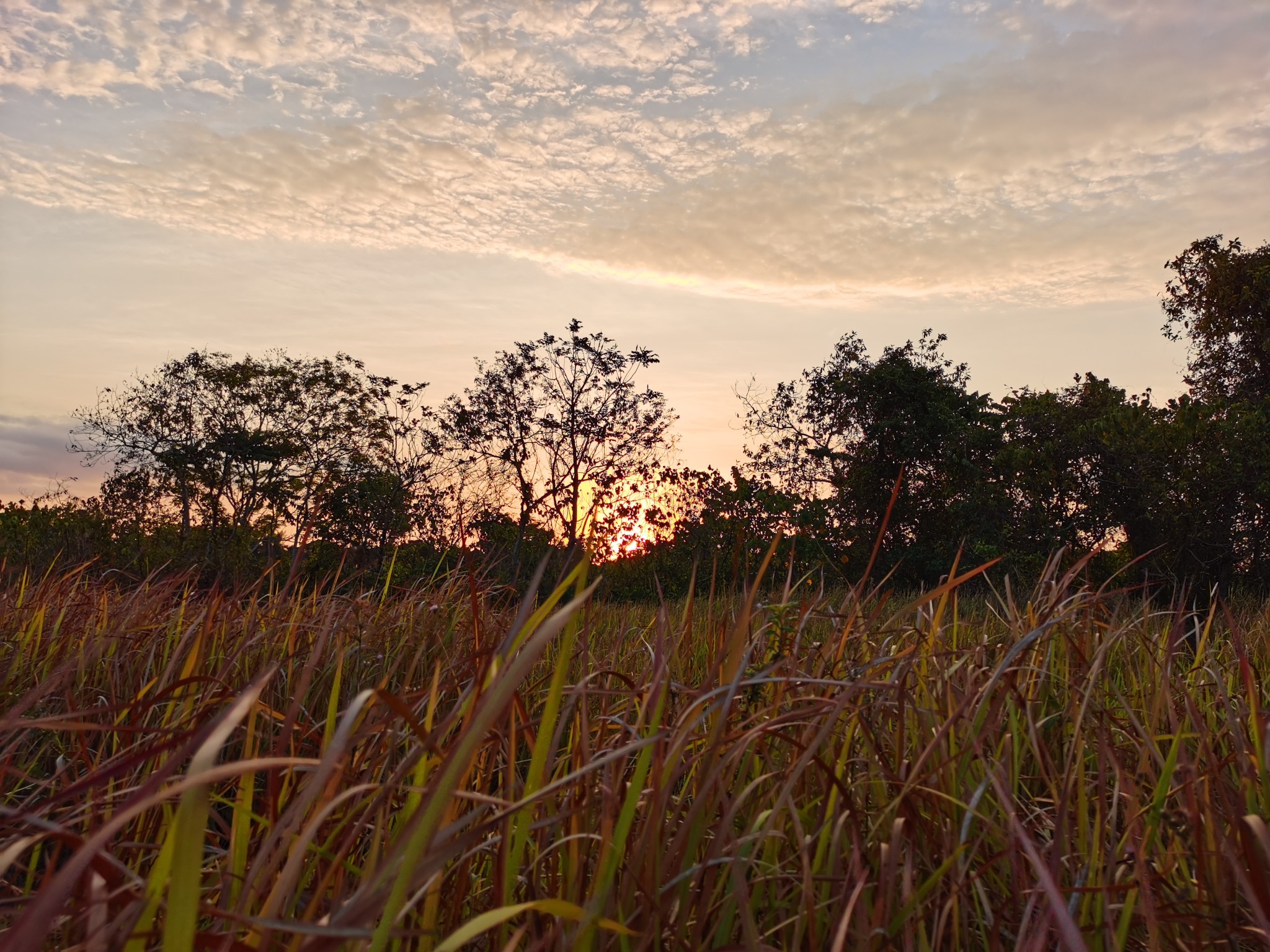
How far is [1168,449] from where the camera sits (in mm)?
11906

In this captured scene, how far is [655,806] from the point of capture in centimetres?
130

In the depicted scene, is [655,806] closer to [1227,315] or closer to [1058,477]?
[1058,477]

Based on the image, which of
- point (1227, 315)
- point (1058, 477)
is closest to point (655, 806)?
point (1058, 477)

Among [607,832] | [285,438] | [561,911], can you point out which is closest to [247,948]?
[561,911]

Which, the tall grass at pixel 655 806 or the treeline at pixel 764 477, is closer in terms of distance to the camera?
the tall grass at pixel 655 806

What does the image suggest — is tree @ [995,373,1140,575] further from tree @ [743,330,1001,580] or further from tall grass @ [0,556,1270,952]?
tall grass @ [0,556,1270,952]

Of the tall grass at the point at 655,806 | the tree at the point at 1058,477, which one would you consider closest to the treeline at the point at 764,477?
the tree at the point at 1058,477

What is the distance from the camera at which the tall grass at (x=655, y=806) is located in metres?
0.93

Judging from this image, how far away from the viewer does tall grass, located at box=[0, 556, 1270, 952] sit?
932 mm

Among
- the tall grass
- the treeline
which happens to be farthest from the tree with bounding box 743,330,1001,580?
the tall grass

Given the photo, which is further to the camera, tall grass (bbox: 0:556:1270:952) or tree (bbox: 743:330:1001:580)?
tree (bbox: 743:330:1001:580)

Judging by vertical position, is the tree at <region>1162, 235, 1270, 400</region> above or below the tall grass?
above

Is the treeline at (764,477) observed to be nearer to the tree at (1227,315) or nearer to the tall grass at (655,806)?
the tree at (1227,315)

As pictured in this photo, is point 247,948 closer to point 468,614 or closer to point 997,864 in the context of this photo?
point 997,864
